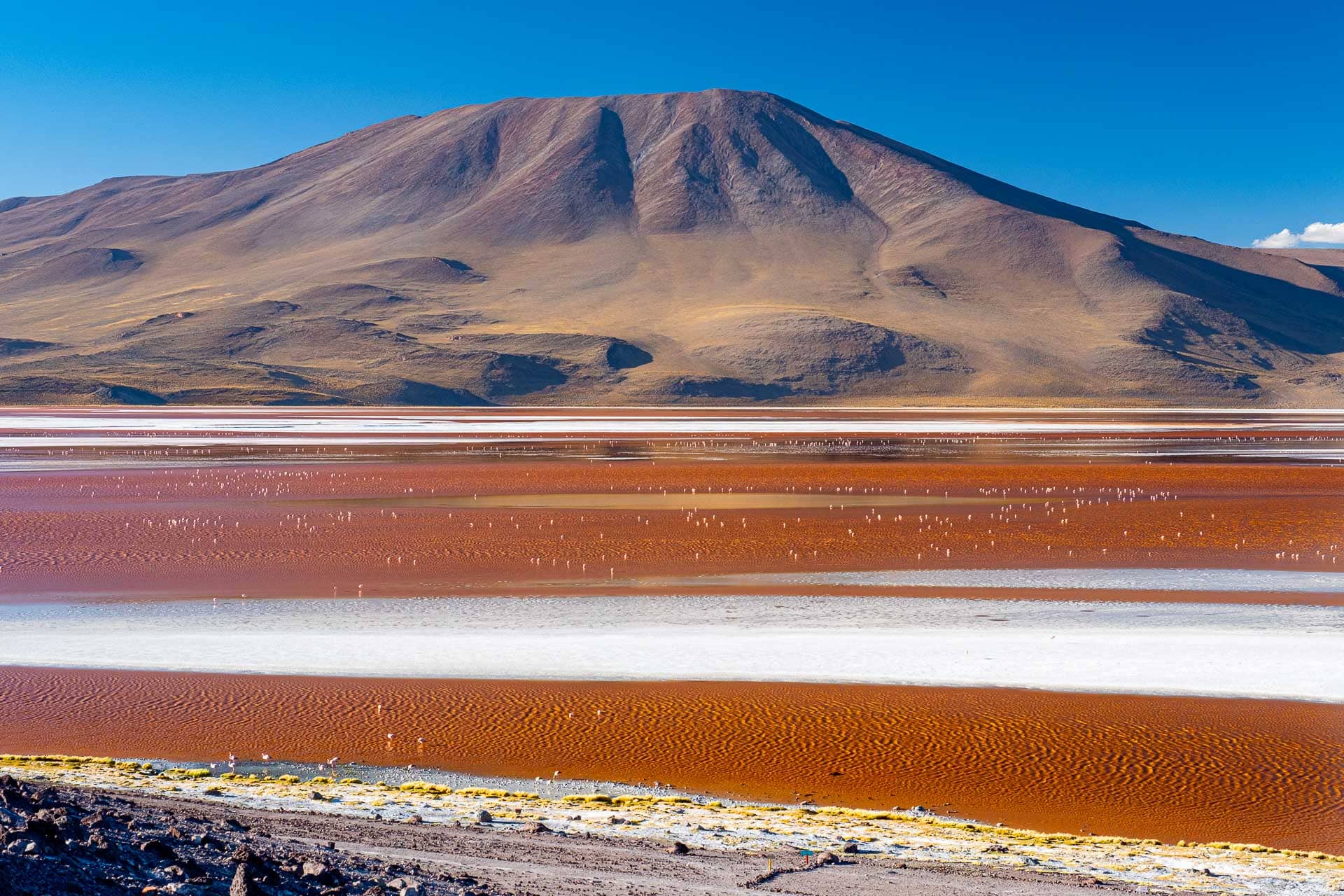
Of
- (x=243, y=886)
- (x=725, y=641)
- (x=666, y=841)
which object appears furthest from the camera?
(x=725, y=641)

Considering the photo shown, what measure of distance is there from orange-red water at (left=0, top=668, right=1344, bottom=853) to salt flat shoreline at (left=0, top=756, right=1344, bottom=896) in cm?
87

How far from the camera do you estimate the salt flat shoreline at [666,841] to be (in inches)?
316

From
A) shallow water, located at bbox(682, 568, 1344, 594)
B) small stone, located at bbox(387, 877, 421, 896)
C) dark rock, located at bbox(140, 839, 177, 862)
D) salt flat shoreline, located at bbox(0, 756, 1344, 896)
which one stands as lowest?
salt flat shoreline, located at bbox(0, 756, 1344, 896)

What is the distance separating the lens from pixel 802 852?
8719mm

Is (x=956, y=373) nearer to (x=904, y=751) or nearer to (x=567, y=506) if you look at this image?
(x=567, y=506)

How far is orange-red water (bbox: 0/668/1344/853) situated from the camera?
35.6ft

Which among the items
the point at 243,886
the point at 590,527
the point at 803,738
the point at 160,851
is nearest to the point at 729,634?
the point at 803,738

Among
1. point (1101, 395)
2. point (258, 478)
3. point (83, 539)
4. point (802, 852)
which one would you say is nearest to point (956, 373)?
→ point (1101, 395)

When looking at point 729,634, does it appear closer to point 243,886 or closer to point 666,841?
point 666,841

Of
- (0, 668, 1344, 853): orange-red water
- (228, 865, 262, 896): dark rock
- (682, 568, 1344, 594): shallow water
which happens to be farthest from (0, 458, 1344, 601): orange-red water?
(228, 865, 262, 896): dark rock

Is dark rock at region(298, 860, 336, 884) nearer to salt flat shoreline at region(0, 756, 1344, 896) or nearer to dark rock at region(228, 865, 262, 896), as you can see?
dark rock at region(228, 865, 262, 896)

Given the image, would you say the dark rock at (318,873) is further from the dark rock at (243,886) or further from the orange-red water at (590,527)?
the orange-red water at (590,527)

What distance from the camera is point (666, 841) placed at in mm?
8961

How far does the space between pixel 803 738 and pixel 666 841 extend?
13.2 ft
